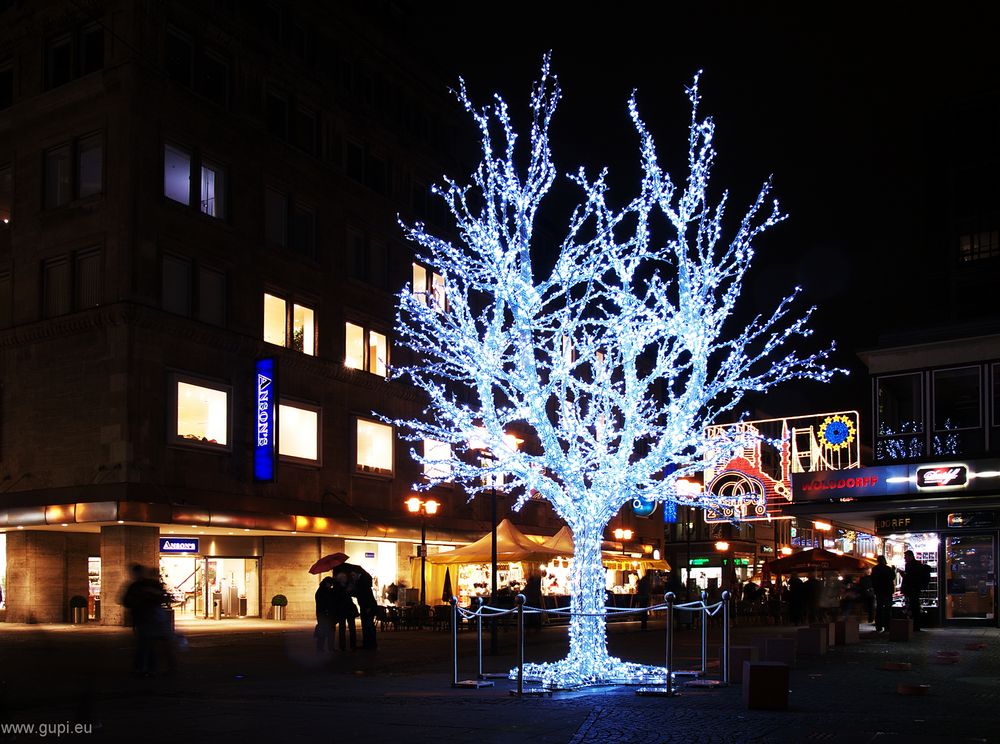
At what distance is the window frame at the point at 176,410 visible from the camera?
3496cm

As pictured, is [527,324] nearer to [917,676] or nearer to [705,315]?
[705,315]

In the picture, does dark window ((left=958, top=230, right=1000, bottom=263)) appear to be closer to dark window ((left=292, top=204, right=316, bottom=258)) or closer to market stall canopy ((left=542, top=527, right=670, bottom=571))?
market stall canopy ((left=542, top=527, right=670, bottom=571))

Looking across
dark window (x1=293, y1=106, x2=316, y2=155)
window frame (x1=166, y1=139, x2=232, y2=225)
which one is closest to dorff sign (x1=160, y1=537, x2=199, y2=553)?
window frame (x1=166, y1=139, x2=232, y2=225)

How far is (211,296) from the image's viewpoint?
37.8 meters

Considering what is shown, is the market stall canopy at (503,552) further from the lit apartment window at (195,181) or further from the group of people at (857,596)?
the lit apartment window at (195,181)

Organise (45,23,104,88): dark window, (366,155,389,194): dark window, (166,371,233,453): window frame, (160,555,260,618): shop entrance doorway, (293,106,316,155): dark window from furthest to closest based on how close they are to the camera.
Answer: (366,155,389,194): dark window
(293,106,316,155): dark window
(160,555,260,618): shop entrance doorway
(45,23,104,88): dark window
(166,371,233,453): window frame

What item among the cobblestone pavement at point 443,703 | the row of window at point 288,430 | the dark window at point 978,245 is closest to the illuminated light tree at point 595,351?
the cobblestone pavement at point 443,703

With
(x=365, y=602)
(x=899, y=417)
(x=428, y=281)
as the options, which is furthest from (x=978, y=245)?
(x=365, y=602)

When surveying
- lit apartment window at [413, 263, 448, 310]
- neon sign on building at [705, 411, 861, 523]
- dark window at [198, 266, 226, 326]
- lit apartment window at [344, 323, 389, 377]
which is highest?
lit apartment window at [413, 263, 448, 310]

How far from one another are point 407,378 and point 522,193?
31.2m

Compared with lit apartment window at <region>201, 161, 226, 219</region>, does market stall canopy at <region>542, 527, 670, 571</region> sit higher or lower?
lower

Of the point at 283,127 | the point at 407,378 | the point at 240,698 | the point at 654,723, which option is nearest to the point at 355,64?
the point at 283,127

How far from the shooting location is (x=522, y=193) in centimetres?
1711

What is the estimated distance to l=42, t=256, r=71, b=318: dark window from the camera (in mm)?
35719
